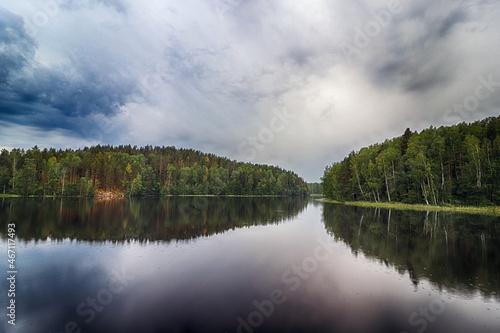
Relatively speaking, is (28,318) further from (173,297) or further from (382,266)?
(382,266)

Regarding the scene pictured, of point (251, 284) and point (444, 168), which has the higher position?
point (444, 168)

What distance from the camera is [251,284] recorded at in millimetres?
15016

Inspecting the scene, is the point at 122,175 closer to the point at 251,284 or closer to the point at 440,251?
the point at 251,284

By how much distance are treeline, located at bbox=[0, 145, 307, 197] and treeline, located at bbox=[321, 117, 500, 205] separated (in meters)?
80.5

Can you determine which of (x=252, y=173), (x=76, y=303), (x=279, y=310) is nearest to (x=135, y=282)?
(x=76, y=303)

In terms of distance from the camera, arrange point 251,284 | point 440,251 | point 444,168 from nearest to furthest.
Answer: point 251,284 < point 440,251 < point 444,168

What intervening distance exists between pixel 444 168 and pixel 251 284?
7423cm

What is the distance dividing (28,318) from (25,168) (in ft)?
335

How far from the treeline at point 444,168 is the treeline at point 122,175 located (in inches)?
3170

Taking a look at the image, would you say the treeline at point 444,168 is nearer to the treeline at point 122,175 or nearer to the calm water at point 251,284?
the calm water at point 251,284

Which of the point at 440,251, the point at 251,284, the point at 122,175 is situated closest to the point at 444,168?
the point at 440,251

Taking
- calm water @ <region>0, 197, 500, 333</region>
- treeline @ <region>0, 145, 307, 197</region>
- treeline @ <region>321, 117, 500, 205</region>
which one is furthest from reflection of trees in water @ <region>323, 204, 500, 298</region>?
treeline @ <region>0, 145, 307, 197</region>

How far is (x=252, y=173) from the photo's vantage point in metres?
164

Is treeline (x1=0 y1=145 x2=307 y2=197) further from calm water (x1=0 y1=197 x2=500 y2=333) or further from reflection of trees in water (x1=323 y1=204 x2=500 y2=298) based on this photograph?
reflection of trees in water (x1=323 y1=204 x2=500 y2=298)
